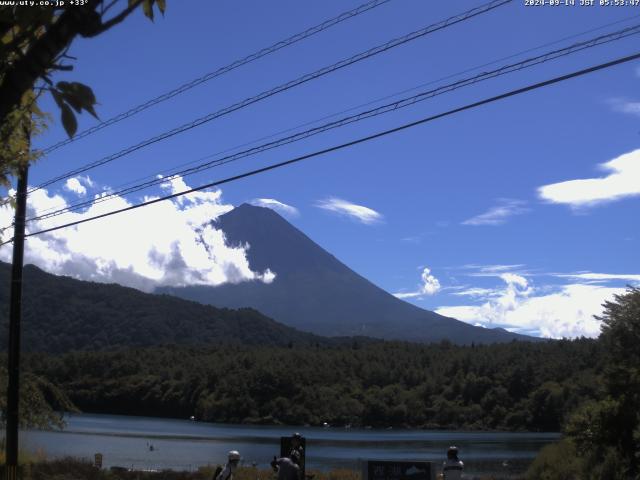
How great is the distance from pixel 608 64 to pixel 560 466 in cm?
1648

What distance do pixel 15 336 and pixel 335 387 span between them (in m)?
114

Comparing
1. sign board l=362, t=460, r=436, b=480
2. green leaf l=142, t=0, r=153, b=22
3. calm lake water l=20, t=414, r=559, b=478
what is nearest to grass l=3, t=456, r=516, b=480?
sign board l=362, t=460, r=436, b=480

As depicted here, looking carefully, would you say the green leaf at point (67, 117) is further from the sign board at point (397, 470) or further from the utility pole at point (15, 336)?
the utility pole at point (15, 336)

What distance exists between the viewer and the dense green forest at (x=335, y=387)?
116062 millimetres

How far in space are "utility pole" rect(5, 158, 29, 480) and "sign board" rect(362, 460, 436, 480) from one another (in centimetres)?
751

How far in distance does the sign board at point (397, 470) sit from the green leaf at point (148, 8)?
1086 centimetres

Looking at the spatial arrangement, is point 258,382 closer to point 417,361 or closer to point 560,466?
point 417,361

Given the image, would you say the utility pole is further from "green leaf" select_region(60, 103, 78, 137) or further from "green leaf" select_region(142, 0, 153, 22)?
"green leaf" select_region(60, 103, 78, 137)

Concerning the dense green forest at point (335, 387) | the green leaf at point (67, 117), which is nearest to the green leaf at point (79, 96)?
the green leaf at point (67, 117)

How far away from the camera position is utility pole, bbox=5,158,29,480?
17.3 meters

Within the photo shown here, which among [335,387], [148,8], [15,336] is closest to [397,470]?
[15,336]

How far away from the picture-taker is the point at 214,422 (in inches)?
4734

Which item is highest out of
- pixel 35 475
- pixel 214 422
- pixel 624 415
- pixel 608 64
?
pixel 608 64

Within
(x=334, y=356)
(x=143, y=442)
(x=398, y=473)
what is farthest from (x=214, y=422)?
(x=398, y=473)
